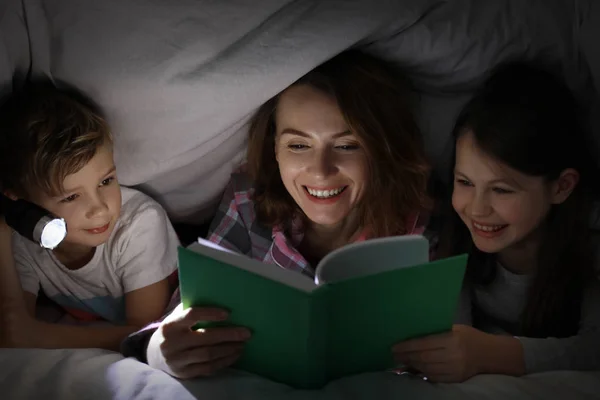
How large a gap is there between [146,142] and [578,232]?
0.74 m

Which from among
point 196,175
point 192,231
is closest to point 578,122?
point 196,175

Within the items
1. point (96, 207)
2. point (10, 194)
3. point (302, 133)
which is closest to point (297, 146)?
point (302, 133)

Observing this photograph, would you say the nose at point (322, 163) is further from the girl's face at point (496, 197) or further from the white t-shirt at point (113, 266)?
the white t-shirt at point (113, 266)

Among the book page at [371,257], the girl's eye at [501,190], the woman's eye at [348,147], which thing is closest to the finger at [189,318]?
the book page at [371,257]

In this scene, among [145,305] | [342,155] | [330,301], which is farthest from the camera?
[145,305]

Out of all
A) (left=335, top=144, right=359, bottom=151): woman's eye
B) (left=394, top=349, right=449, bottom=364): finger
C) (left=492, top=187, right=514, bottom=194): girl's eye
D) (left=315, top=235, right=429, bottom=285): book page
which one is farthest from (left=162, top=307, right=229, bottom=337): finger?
(left=492, top=187, right=514, bottom=194): girl's eye

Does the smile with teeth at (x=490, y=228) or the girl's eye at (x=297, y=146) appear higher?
the girl's eye at (x=297, y=146)

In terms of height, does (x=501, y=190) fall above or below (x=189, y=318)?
above

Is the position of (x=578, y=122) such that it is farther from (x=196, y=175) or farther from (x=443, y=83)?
(x=196, y=175)

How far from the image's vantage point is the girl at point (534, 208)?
37.9 inches

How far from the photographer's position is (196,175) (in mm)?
1222

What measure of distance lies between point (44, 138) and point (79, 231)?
0.57 ft

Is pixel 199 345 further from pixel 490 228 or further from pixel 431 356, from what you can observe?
pixel 490 228

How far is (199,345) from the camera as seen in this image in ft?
2.81
